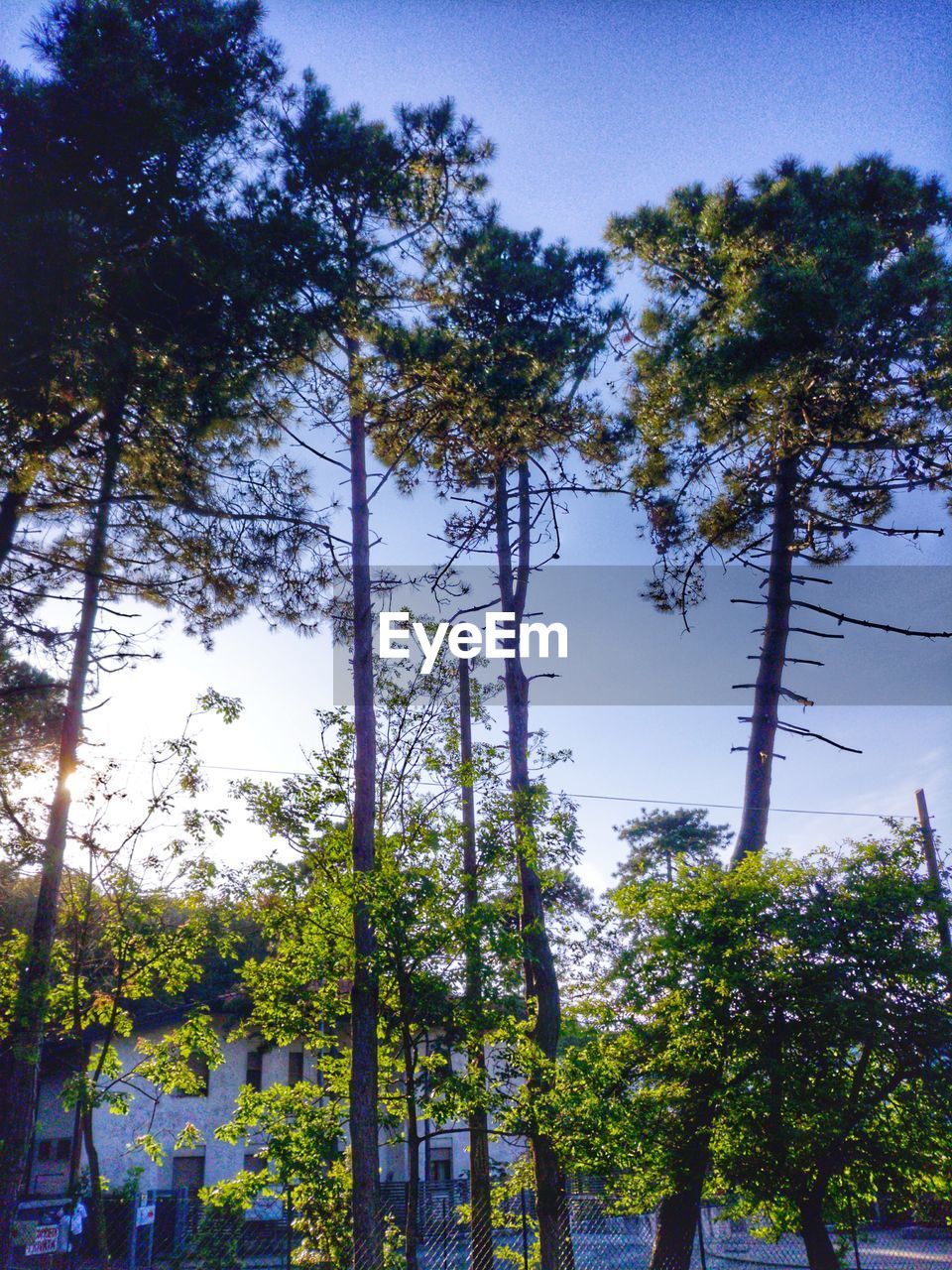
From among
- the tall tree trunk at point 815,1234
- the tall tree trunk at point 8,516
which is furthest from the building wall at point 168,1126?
the tall tree trunk at point 8,516

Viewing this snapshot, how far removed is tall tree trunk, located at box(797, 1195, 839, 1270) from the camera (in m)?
10.1

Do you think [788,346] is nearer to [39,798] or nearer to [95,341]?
[95,341]

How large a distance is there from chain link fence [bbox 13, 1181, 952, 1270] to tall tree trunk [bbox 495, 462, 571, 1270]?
227 mm

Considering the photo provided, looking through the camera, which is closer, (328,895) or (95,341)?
(95,341)

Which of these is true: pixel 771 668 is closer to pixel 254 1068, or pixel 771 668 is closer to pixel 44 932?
pixel 44 932

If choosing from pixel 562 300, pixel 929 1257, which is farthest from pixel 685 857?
pixel 929 1257

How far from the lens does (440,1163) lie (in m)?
30.1

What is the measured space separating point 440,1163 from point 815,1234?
23296 millimetres

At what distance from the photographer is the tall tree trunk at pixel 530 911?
409 inches

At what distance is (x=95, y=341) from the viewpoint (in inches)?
334

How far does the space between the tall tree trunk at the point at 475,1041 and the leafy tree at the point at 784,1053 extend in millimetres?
1013

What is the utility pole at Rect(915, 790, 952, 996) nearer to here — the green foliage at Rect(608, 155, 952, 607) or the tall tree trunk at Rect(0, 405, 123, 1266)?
the green foliage at Rect(608, 155, 952, 607)

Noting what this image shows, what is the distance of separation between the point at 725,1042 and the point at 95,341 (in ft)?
33.7

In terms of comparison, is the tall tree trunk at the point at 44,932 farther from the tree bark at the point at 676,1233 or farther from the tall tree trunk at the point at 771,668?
the tall tree trunk at the point at 771,668
